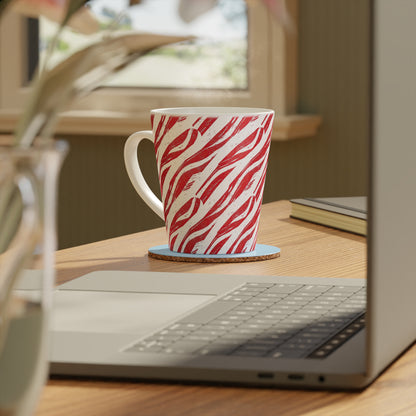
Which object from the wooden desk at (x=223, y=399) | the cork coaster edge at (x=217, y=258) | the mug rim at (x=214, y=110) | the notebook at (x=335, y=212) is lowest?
the wooden desk at (x=223, y=399)

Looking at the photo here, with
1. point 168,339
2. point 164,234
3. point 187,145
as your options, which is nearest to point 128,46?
point 168,339

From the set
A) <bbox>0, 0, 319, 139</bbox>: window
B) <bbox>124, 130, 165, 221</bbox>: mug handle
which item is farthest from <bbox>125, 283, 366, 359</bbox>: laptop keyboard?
<bbox>0, 0, 319, 139</bbox>: window

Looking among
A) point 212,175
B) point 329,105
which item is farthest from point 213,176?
point 329,105

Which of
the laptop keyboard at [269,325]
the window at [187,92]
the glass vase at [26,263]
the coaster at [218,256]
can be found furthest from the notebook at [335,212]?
the window at [187,92]

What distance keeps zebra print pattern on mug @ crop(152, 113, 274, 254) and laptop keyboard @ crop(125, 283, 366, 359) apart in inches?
6.1

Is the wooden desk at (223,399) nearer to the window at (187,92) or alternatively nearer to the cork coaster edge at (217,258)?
the cork coaster edge at (217,258)

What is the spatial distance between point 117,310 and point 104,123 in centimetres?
177

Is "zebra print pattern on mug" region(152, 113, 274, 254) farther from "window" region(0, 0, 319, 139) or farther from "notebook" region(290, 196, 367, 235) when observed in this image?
"window" region(0, 0, 319, 139)

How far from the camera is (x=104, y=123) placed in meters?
2.31

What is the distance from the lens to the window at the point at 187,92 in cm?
220

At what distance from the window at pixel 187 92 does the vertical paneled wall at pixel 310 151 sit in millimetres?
51

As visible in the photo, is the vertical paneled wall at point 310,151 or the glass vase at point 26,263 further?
the vertical paneled wall at point 310,151

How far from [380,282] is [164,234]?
544 millimetres

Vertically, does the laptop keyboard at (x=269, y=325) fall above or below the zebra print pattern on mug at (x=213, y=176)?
below
